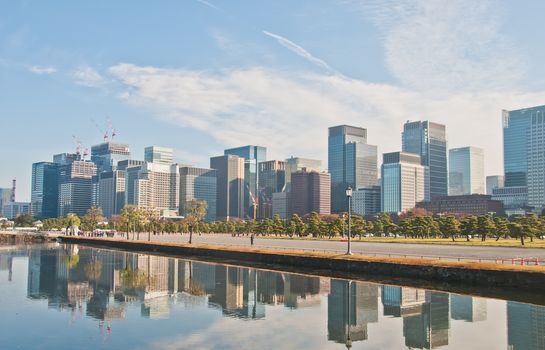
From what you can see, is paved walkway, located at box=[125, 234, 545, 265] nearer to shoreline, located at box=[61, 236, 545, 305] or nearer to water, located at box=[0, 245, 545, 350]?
shoreline, located at box=[61, 236, 545, 305]

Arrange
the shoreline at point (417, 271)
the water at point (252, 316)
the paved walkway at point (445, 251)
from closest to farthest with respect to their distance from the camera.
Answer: the water at point (252, 316) < the shoreline at point (417, 271) < the paved walkway at point (445, 251)

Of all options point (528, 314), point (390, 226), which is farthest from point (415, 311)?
point (390, 226)

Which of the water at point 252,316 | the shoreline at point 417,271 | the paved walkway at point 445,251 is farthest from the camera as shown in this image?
the paved walkway at point 445,251

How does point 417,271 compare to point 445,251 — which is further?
point 445,251

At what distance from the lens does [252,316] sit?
36031 millimetres

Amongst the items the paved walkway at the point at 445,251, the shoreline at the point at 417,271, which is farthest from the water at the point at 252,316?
the paved walkway at the point at 445,251

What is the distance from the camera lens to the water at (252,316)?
29000 mm

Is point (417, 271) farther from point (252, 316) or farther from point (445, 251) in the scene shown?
point (445, 251)

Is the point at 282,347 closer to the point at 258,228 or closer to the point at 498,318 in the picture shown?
the point at 498,318

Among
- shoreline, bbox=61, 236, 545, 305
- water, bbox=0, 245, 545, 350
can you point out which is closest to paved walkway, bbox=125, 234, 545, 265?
shoreline, bbox=61, 236, 545, 305

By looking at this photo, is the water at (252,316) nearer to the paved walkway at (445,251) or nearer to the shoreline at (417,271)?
the shoreline at (417,271)

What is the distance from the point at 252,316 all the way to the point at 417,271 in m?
19.6

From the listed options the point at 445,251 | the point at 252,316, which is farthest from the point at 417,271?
the point at 445,251

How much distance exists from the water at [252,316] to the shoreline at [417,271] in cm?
280
